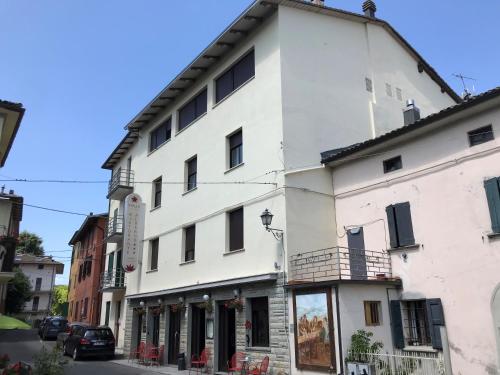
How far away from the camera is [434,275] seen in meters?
11.5

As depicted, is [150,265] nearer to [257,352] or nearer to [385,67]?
[257,352]

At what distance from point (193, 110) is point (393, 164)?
997 centimetres

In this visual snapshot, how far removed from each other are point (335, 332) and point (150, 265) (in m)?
→ 12.6

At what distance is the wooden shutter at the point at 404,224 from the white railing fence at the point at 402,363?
9.57 feet

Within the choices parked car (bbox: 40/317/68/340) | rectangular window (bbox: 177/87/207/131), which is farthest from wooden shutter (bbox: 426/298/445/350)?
parked car (bbox: 40/317/68/340)

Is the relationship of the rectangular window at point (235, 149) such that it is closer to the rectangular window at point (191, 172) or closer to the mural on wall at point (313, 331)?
the rectangular window at point (191, 172)

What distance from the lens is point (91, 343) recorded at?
2019cm

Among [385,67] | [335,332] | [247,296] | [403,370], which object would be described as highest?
[385,67]

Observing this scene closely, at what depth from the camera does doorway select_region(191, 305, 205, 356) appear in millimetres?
16875

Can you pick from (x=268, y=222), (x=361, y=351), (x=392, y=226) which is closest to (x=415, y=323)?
(x=361, y=351)

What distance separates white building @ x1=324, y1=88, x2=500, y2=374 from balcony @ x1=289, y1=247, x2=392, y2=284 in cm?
19

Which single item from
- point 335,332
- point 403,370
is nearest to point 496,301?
point 403,370

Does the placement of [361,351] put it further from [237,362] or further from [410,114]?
[410,114]

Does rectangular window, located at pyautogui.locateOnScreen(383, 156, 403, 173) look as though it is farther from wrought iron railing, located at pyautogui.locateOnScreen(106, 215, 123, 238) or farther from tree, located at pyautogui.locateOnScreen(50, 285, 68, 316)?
tree, located at pyautogui.locateOnScreen(50, 285, 68, 316)
